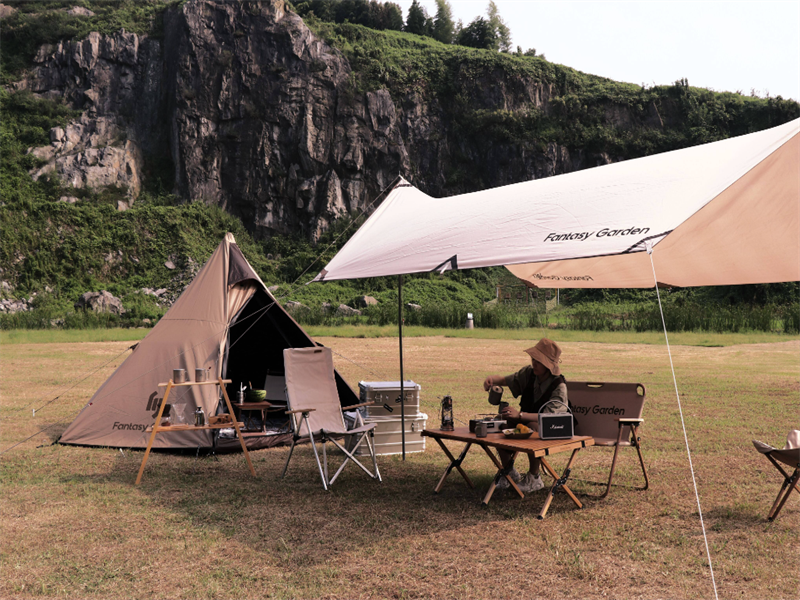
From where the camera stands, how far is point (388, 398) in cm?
604

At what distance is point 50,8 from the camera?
5047 cm

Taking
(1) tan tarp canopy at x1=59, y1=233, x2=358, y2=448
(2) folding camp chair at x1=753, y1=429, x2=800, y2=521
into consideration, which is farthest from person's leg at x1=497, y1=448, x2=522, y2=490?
(1) tan tarp canopy at x1=59, y1=233, x2=358, y2=448

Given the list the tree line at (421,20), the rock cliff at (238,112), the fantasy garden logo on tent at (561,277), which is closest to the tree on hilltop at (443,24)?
the tree line at (421,20)

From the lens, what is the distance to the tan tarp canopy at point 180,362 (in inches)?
245

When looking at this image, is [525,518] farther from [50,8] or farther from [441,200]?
[50,8]

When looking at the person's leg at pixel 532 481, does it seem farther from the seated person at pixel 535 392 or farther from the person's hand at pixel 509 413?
the person's hand at pixel 509 413

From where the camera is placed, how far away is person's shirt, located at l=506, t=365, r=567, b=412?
14.6 ft

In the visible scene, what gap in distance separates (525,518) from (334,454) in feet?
8.04

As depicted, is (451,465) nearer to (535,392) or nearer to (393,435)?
(535,392)

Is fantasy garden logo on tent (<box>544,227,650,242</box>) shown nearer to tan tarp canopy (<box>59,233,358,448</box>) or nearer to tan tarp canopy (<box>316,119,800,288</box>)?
tan tarp canopy (<box>316,119,800,288</box>)

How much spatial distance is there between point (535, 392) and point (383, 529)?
1.49 metres

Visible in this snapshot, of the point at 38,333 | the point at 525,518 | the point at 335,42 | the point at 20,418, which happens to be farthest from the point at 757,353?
the point at 335,42

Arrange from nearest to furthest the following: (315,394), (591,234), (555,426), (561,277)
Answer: (591,234)
(555,426)
(315,394)
(561,277)


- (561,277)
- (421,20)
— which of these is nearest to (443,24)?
(421,20)
